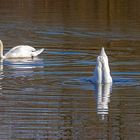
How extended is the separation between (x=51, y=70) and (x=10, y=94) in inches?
165

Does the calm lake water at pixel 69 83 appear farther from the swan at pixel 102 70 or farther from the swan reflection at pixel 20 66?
the swan at pixel 102 70

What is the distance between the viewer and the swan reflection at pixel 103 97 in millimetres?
15744

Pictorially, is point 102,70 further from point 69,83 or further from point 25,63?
point 25,63

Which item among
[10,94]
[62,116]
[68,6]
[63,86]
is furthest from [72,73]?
[68,6]

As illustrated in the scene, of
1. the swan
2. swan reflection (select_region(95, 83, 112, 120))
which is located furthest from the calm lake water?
the swan

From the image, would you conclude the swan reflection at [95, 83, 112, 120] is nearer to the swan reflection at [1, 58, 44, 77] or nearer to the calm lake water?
the calm lake water

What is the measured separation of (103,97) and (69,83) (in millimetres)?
2022

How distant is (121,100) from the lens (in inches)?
671

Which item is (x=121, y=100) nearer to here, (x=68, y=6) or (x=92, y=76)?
(x=92, y=76)

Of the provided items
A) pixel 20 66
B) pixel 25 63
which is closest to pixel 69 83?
pixel 20 66

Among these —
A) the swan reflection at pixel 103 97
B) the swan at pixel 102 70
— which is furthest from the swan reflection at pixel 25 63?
the swan reflection at pixel 103 97

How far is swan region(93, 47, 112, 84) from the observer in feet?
61.5

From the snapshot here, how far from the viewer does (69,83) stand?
63.5 feet

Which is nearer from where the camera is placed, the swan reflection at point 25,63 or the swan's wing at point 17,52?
the swan reflection at point 25,63
